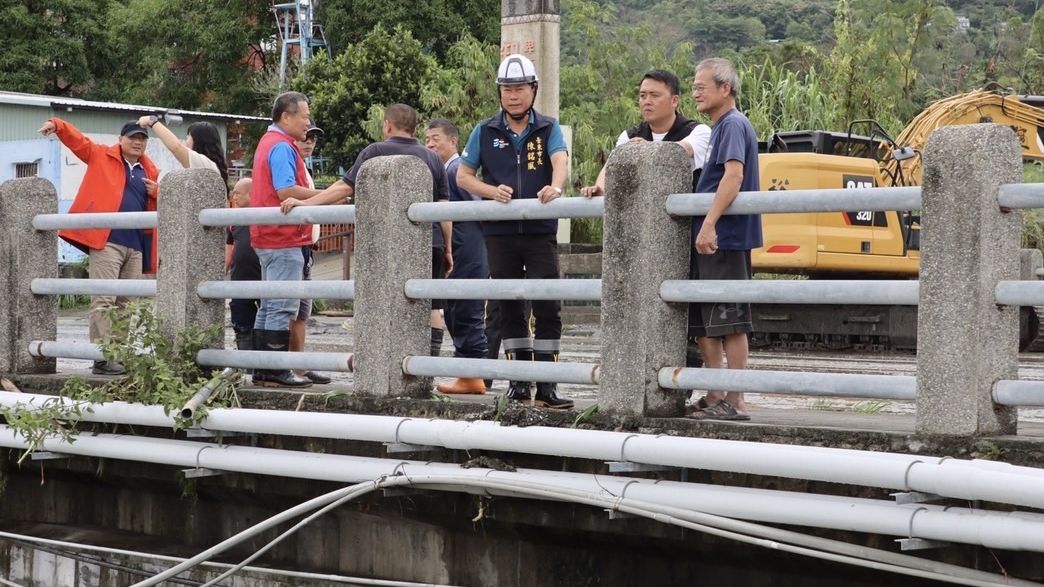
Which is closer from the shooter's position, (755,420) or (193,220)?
(755,420)

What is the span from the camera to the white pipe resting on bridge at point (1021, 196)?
5547mm

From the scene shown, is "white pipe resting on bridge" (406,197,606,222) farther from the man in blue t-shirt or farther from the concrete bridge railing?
the man in blue t-shirt

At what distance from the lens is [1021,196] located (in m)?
5.63

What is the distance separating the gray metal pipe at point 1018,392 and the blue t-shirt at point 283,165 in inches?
177

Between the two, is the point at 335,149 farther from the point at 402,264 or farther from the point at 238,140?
the point at 402,264

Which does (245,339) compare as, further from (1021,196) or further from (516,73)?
(1021,196)

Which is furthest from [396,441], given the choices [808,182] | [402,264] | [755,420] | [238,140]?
[238,140]

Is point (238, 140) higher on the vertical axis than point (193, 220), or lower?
higher

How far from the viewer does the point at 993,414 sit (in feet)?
18.9

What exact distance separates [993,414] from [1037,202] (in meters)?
0.84

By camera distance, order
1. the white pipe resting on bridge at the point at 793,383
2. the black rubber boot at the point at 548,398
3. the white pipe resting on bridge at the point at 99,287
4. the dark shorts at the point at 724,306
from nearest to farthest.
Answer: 1. the white pipe resting on bridge at the point at 793,383
2. the dark shorts at the point at 724,306
3. the black rubber boot at the point at 548,398
4. the white pipe resting on bridge at the point at 99,287

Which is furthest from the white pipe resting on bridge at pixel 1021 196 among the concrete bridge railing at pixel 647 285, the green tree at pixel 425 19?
the green tree at pixel 425 19

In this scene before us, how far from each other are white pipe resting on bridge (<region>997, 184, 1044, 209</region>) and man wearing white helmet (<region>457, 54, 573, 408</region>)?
8.41 ft

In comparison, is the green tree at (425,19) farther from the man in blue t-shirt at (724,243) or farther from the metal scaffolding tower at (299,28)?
the man in blue t-shirt at (724,243)
